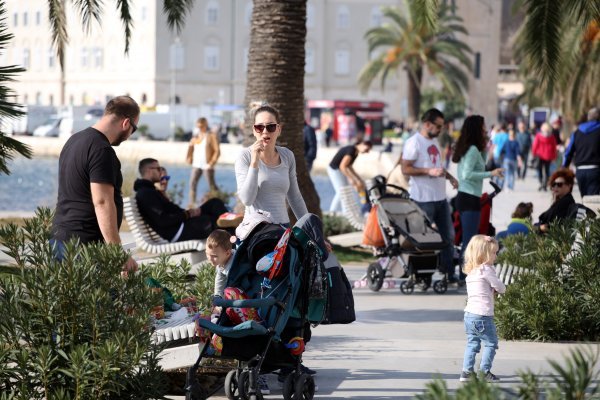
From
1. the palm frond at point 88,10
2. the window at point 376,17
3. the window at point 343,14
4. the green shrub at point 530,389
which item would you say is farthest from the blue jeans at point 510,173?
the window at point 343,14

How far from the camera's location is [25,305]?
6.25m

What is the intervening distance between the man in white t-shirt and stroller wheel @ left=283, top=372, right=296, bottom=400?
5566 mm

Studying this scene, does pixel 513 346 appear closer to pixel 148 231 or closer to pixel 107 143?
pixel 107 143

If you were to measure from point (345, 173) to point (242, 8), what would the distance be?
8713cm

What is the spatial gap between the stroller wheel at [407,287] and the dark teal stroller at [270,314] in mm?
5117

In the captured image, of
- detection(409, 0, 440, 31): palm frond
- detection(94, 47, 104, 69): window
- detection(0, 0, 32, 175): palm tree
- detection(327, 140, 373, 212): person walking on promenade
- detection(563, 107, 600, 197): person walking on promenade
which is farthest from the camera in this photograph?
detection(94, 47, 104, 69): window

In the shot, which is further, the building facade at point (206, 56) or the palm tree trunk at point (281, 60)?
the building facade at point (206, 56)

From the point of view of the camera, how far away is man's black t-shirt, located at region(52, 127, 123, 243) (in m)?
7.04

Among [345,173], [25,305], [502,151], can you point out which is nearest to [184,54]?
[502,151]

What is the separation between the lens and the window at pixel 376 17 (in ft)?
355

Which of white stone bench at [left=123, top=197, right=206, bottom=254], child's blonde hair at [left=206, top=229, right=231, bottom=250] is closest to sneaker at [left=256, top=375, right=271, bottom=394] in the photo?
child's blonde hair at [left=206, top=229, right=231, bottom=250]

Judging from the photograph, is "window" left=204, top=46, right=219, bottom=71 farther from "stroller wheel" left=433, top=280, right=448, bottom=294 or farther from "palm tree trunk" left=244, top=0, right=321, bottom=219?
"stroller wheel" left=433, top=280, right=448, bottom=294

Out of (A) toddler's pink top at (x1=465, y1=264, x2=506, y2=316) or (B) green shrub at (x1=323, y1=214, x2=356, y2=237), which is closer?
(A) toddler's pink top at (x1=465, y1=264, x2=506, y2=316)

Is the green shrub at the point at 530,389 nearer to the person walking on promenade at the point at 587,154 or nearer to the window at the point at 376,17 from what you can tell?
the person walking on promenade at the point at 587,154
